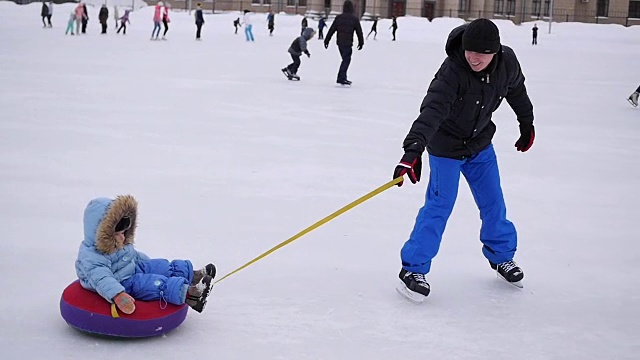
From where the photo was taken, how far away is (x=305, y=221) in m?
5.96

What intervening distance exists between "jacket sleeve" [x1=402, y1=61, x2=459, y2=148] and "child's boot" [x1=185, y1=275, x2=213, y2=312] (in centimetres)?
116

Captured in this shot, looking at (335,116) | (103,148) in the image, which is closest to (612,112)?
(335,116)

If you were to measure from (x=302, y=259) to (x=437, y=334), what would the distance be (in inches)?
50.7

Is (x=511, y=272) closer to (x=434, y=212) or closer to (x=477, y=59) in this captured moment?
(x=434, y=212)

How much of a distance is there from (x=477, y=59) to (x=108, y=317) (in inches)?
83.5

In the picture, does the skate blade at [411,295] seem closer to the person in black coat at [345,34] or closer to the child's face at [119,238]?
the child's face at [119,238]

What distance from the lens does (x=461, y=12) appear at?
5969 centimetres

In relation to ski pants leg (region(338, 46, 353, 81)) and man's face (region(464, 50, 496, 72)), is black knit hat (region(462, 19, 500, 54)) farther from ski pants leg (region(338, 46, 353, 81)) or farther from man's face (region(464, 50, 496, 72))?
ski pants leg (region(338, 46, 353, 81))

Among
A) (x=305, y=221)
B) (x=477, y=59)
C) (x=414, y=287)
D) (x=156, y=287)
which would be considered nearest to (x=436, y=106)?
(x=477, y=59)

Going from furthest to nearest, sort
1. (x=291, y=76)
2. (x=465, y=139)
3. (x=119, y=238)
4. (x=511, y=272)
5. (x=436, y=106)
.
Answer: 1. (x=291, y=76)
2. (x=511, y=272)
3. (x=465, y=139)
4. (x=436, y=106)
5. (x=119, y=238)

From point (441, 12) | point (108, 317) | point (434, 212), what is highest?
point (441, 12)

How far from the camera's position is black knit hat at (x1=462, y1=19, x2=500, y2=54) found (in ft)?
13.0

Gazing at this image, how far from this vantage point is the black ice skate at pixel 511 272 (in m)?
4.61

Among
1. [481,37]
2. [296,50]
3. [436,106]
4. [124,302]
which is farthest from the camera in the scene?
[296,50]
